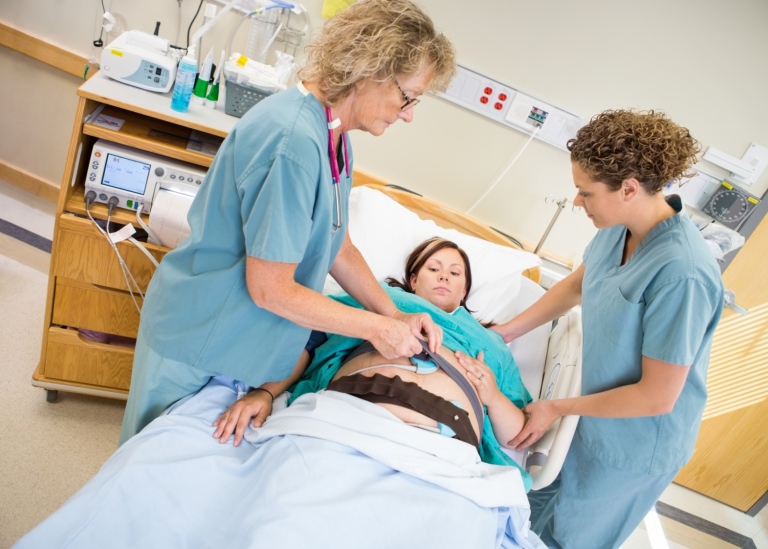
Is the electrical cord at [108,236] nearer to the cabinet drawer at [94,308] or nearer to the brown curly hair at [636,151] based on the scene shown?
the cabinet drawer at [94,308]

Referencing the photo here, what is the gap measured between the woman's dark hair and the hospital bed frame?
0.33 meters

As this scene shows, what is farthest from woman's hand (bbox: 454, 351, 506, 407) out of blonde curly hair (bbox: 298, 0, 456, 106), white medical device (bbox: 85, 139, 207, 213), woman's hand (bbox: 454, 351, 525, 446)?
white medical device (bbox: 85, 139, 207, 213)

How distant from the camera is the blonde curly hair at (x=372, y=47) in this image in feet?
3.95

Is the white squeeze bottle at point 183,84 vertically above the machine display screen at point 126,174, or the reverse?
the white squeeze bottle at point 183,84

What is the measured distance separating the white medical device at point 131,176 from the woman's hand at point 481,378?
1015 mm

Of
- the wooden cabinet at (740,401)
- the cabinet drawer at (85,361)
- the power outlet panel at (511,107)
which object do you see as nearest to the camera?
the cabinet drawer at (85,361)

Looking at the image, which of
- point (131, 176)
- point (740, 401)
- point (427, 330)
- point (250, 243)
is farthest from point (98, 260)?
point (740, 401)

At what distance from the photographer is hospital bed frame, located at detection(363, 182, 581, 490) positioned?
1.67 metres

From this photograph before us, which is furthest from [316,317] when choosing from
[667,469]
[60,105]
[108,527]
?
[60,105]

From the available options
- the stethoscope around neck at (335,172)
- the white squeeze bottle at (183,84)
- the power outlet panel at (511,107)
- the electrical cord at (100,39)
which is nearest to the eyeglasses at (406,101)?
the stethoscope around neck at (335,172)

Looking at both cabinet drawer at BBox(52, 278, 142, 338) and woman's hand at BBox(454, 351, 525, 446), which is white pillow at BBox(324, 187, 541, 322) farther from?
cabinet drawer at BBox(52, 278, 142, 338)

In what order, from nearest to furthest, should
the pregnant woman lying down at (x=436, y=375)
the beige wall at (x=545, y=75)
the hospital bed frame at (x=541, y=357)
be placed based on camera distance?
1. the pregnant woman lying down at (x=436, y=375)
2. the hospital bed frame at (x=541, y=357)
3. the beige wall at (x=545, y=75)

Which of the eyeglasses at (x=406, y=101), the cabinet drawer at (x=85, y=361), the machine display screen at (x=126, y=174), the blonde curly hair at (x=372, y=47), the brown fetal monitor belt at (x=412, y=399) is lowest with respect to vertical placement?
the cabinet drawer at (x=85, y=361)

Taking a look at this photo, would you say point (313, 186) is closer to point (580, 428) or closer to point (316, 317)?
point (316, 317)
